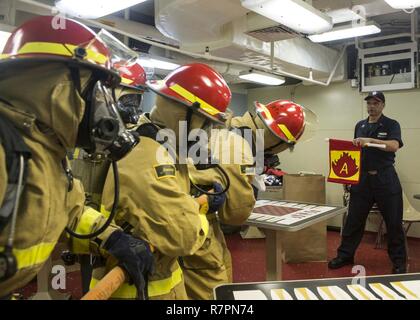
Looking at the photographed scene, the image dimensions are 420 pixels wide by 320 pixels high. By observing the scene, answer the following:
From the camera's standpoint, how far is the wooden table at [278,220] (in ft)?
7.73

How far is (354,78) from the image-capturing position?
19.4 ft

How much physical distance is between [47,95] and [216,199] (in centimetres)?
131

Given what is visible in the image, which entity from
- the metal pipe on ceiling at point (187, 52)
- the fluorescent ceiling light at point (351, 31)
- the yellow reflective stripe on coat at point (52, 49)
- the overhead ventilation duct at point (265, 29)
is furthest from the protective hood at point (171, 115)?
the fluorescent ceiling light at point (351, 31)

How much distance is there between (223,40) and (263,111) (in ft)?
3.81

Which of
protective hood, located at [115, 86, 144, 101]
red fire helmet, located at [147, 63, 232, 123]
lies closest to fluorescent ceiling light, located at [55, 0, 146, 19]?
protective hood, located at [115, 86, 144, 101]

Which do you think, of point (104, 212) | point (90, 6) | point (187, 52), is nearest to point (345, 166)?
point (187, 52)

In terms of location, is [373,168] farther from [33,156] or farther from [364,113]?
[33,156]

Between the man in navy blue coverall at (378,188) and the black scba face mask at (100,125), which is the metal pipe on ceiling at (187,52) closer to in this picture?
the man in navy blue coverall at (378,188)

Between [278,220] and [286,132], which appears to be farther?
[286,132]

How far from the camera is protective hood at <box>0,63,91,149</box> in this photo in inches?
36.2

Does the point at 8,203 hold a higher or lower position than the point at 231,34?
lower

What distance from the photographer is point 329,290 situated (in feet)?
4.00

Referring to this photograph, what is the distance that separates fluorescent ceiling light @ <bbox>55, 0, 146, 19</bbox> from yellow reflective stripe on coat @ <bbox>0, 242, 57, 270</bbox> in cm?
221

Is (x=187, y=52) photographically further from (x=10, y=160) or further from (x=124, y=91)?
(x=10, y=160)
